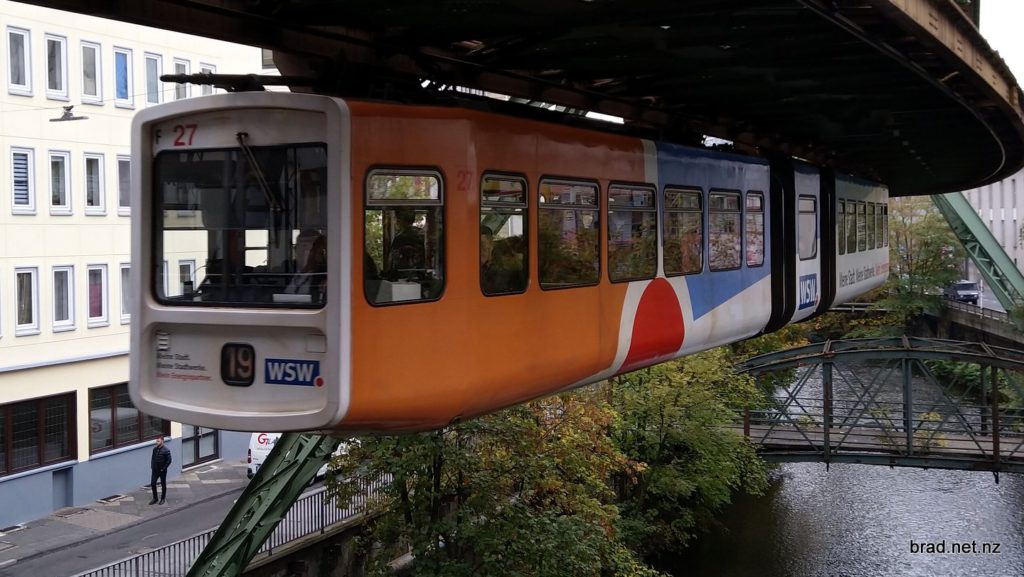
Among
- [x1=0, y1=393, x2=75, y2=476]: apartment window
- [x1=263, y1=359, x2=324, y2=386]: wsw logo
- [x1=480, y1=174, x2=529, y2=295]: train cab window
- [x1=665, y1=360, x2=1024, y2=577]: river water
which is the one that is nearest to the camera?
[x1=263, y1=359, x2=324, y2=386]: wsw logo

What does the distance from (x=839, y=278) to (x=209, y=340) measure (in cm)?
1305

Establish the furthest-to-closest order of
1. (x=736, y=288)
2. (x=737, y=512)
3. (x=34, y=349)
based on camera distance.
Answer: (x=737, y=512), (x=34, y=349), (x=736, y=288)

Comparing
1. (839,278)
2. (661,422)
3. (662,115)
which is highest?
(662,115)

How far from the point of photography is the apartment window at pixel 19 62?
72.1ft

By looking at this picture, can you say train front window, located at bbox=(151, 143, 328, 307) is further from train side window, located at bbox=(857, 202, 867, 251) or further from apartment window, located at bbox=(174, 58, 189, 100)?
apartment window, located at bbox=(174, 58, 189, 100)

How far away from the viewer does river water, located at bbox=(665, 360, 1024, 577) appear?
24453mm

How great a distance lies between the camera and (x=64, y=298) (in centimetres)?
2341

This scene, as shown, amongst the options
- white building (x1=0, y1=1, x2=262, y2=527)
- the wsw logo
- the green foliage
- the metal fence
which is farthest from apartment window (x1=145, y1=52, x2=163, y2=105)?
the wsw logo

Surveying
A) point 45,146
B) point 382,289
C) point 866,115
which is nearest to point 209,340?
point 382,289

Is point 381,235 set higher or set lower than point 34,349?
higher

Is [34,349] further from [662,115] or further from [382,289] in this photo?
[382,289]

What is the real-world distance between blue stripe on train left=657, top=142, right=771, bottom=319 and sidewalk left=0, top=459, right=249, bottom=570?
14.0 metres

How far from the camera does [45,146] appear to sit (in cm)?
2278

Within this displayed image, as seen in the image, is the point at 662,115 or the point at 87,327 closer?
the point at 662,115
